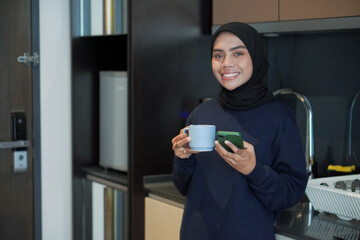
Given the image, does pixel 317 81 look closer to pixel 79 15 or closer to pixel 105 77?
pixel 105 77

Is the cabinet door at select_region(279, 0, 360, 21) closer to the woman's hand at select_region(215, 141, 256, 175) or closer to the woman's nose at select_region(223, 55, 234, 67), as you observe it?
the woman's nose at select_region(223, 55, 234, 67)

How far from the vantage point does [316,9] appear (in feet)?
6.84

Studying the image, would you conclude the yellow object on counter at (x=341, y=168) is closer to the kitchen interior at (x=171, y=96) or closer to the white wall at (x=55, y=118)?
the kitchen interior at (x=171, y=96)

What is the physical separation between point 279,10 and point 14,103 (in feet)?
4.92

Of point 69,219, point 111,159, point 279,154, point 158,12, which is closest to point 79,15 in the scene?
point 158,12

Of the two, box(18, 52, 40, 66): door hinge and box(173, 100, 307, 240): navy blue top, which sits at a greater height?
box(18, 52, 40, 66): door hinge

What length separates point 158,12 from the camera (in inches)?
103

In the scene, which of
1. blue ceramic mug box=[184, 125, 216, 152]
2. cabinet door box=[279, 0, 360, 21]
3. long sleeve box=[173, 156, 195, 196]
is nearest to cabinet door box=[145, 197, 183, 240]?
long sleeve box=[173, 156, 195, 196]

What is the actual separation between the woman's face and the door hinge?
145 cm

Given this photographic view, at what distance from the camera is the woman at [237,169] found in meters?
1.68

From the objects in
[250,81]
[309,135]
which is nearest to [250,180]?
[250,81]

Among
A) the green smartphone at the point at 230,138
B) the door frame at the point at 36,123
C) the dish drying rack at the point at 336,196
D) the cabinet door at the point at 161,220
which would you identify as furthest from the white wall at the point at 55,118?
the green smartphone at the point at 230,138

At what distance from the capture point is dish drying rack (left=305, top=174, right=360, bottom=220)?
182 cm

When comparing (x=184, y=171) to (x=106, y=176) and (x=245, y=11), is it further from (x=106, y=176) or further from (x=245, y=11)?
(x=106, y=176)
